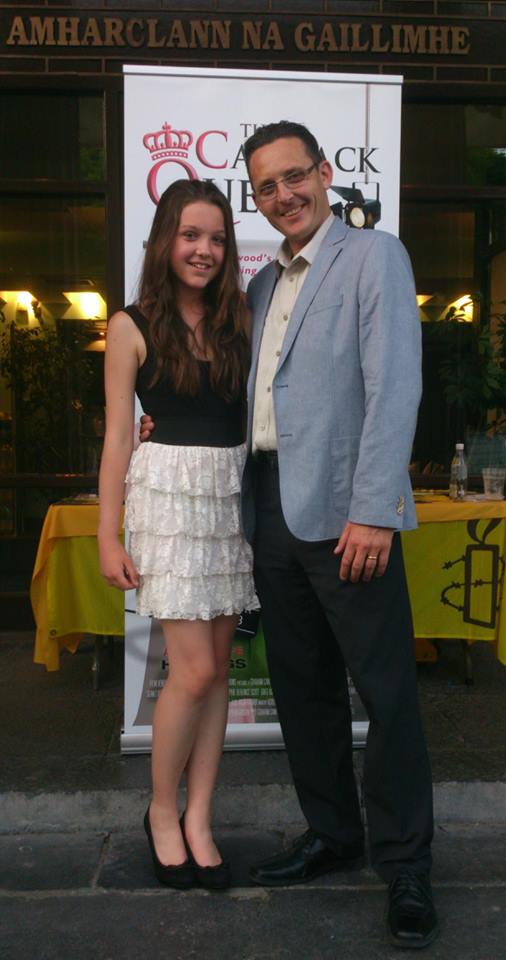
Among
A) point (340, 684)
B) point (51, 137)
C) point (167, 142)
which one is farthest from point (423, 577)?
point (51, 137)

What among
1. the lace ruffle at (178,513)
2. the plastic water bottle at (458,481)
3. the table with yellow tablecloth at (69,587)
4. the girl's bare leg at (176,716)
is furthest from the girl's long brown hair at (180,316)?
the plastic water bottle at (458,481)

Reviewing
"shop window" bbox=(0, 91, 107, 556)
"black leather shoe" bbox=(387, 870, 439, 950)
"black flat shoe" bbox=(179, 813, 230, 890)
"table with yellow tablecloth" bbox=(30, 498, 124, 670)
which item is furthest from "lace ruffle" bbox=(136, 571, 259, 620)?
"shop window" bbox=(0, 91, 107, 556)

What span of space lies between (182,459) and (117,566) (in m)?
0.34

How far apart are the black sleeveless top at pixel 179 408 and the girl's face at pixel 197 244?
17 cm

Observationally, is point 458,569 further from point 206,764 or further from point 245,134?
point 245,134

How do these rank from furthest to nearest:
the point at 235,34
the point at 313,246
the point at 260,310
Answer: the point at 235,34
the point at 260,310
the point at 313,246

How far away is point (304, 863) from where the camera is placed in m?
2.84

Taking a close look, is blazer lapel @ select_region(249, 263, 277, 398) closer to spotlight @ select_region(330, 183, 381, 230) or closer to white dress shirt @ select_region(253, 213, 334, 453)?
white dress shirt @ select_region(253, 213, 334, 453)

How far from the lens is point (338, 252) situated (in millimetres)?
2518

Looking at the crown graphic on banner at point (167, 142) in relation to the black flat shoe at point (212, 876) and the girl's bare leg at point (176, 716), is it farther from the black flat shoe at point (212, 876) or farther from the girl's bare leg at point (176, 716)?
the black flat shoe at point (212, 876)

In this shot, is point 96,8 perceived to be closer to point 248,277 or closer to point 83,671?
point 248,277

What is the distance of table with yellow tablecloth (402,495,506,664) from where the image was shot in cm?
444

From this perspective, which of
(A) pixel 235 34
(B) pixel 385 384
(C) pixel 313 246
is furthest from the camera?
(A) pixel 235 34

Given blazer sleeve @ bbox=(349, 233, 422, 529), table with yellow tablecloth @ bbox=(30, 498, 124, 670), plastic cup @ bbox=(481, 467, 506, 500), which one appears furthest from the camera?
A: plastic cup @ bbox=(481, 467, 506, 500)
